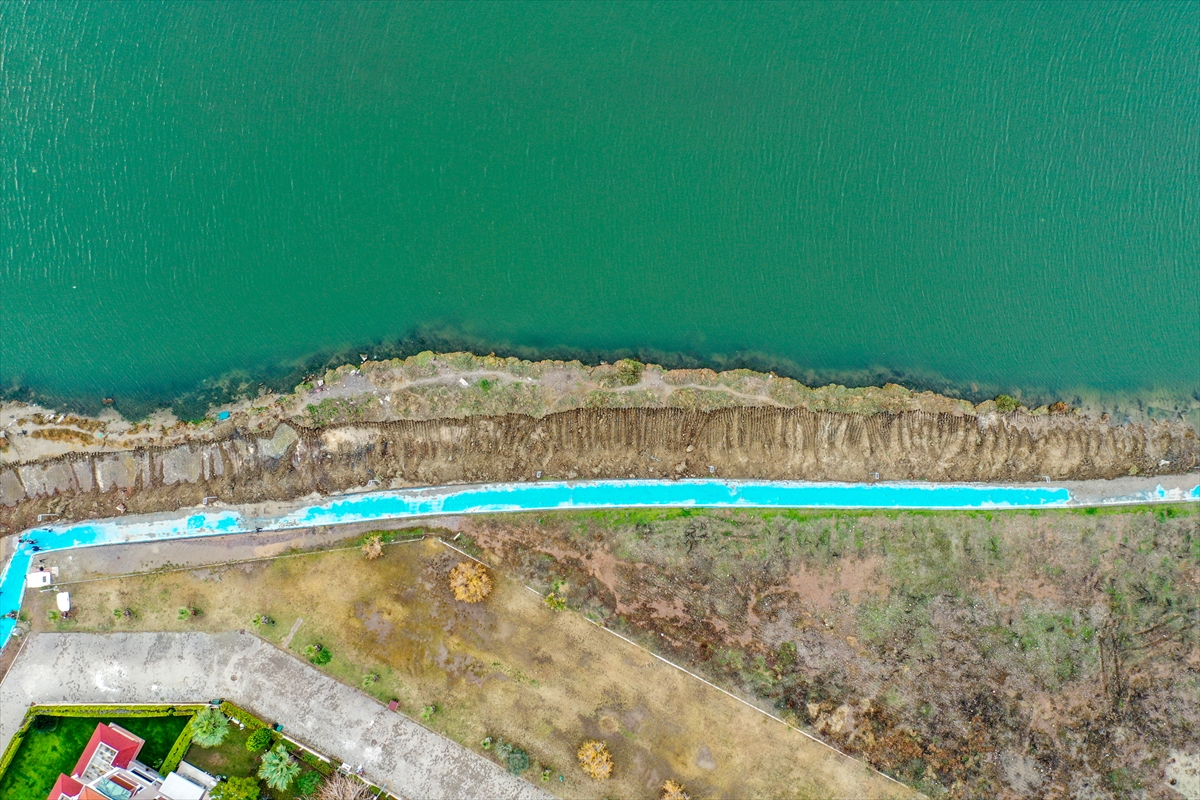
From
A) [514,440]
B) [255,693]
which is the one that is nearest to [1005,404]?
[514,440]

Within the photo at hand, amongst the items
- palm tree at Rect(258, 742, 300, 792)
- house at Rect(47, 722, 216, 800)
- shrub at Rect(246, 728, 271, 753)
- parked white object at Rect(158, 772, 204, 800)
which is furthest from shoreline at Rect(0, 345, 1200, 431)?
parked white object at Rect(158, 772, 204, 800)

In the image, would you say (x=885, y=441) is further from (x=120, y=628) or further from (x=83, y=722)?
(x=83, y=722)

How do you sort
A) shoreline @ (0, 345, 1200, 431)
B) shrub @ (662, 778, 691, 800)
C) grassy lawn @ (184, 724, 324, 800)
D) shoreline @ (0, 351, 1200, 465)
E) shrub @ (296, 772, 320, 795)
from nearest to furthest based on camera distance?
1. shrub @ (662, 778, 691, 800)
2. shrub @ (296, 772, 320, 795)
3. grassy lawn @ (184, 724, 324, 800)
4. shoreline @ (0, 351, 1200, 465)
5. shoreline @ (0, 345, 1200, 431)

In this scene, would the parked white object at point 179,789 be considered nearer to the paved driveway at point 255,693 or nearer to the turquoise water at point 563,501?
the paved driveway at point 255,693

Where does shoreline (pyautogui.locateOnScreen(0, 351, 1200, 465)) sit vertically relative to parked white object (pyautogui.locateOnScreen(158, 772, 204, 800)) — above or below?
above

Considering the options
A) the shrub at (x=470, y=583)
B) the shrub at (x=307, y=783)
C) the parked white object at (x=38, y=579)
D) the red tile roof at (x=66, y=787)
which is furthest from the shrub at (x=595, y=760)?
the parked white object at (x=38, y=579)

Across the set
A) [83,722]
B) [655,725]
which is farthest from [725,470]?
[83,722]

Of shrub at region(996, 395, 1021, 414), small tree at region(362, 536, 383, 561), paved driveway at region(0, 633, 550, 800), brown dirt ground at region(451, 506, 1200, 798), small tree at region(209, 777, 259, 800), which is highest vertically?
shrub at region(996, 395, 1021, 414)

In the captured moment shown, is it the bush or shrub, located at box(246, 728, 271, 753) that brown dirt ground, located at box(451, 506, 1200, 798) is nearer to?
the bush
